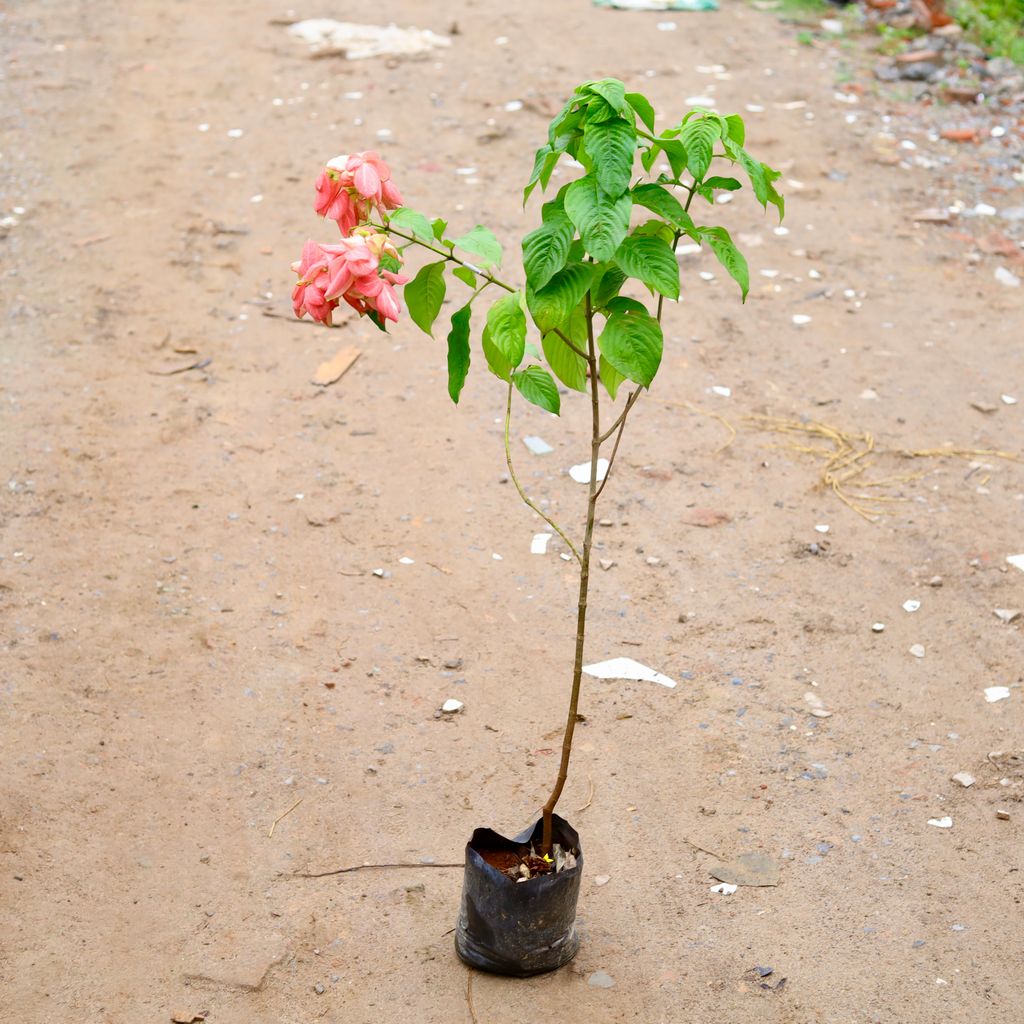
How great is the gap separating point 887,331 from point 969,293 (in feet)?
1.77

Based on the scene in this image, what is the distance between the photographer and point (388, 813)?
9.27 feet

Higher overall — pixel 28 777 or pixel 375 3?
pixel 375 3

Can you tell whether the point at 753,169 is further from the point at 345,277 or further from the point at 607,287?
the point at 345,277

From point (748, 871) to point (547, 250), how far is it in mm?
1558

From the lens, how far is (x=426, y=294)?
1989mm

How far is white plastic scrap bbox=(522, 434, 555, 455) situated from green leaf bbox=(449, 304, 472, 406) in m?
2.09

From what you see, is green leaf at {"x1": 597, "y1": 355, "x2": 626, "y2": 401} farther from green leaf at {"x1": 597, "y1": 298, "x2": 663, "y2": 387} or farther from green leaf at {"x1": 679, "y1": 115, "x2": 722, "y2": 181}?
green leaf at {"x1": 679, "y1": 115, "x2": 722, "y2": 181}

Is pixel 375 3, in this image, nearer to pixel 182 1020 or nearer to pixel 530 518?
pixel 530 518

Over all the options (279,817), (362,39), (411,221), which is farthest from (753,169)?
(362,39)

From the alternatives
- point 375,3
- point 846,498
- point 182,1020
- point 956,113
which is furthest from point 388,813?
point 375,3

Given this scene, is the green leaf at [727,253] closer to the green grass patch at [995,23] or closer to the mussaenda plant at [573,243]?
the mussaenda plant at [573,243]

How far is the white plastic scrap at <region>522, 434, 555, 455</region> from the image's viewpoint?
413 centimetres

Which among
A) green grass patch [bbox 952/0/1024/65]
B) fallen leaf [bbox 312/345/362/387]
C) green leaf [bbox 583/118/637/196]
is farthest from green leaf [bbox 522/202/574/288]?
green grass patch [bbox 952/0/1024/65]

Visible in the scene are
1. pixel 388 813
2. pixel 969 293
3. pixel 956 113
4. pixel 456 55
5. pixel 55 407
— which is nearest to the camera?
pixel 388 813
